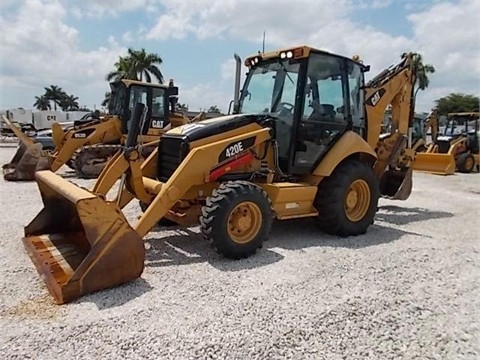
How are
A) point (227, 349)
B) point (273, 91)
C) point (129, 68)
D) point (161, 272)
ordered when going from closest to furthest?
point (227, 349), point (161, 272), point (273, 91), point (129, 68)

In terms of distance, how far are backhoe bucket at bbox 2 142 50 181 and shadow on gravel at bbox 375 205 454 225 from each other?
26.4ft

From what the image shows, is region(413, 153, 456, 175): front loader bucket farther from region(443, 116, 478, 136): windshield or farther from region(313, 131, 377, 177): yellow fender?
region(313, 131, 377, 177): yellow fender

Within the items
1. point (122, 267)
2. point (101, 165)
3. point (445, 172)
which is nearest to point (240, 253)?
point (122, 267)

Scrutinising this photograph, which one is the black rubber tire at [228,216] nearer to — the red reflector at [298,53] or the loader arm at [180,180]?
the loader arm at [180,180]

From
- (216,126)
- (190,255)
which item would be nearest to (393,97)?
(216,126)

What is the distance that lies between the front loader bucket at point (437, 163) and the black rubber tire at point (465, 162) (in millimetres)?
4220

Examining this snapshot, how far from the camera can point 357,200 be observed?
608 cm

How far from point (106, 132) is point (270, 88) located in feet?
25.8

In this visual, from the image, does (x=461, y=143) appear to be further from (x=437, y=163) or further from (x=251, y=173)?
(x=251, y=173)

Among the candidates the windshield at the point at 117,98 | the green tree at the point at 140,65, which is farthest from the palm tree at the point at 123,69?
the windshield at the point at 117,98

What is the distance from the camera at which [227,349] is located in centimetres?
287

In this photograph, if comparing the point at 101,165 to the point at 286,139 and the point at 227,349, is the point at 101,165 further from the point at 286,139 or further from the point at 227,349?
the point at 227,349

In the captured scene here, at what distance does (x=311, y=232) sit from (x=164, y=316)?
322cm

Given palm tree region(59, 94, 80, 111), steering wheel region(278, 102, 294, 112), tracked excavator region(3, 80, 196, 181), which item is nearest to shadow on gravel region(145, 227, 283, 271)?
steering wheel region(278, 102, 294, 112)
